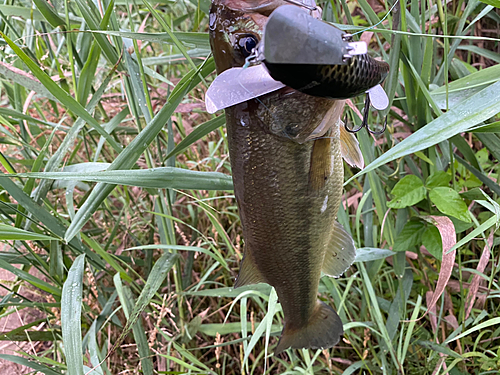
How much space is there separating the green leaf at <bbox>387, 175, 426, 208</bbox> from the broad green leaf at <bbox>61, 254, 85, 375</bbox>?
3.47 ft

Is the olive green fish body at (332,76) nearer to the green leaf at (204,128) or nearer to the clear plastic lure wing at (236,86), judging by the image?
the clear plastic lure wing at (236,86)

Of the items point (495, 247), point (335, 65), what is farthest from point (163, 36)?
point (495, 247)

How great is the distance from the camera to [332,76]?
575 millimetres

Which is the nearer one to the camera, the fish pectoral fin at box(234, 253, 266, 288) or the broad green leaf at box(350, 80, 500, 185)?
the broad green leaf at box(350, 80, 500, 185)

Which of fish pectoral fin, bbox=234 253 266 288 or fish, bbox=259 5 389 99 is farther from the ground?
fish, bbox=259 5 389 99

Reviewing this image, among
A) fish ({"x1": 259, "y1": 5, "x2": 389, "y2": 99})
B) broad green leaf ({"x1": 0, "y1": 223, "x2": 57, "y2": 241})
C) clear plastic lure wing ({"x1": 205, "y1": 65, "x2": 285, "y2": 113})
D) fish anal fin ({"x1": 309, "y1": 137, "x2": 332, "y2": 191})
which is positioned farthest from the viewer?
broad green leaf ({"x1": 0, "y1": 223, "x2": 57, "y2": 241})

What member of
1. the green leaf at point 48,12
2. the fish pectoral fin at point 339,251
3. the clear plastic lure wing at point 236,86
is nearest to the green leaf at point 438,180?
the fish pectoral fin at point 339,251

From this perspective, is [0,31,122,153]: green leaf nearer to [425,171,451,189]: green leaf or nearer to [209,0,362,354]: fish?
[209,0,362,354]: fish

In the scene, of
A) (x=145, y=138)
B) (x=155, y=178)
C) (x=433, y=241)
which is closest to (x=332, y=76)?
(x=155, y=178)

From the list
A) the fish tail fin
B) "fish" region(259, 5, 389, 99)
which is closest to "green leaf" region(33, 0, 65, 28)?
"fish" region(259, 5, 389, 99)

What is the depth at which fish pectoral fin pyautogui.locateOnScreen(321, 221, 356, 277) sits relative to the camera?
1.12 m

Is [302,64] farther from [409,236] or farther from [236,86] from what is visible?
[409,236]

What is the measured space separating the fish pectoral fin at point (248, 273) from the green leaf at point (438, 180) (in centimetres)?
69

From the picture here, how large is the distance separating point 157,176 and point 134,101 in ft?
1.59
